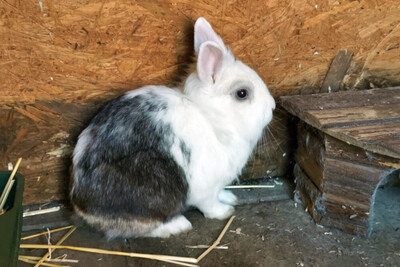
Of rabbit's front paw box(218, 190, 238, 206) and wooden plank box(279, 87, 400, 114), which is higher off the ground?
wooden plank box(279, 87, 400, 114)

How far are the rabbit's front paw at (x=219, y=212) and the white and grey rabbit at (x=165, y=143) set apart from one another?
0.26 m

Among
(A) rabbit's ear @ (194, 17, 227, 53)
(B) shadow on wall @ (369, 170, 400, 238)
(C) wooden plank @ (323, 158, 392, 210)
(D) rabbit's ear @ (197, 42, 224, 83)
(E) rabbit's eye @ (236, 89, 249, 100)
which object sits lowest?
(B) shadow on wall @ (369, 170, 400, 238)

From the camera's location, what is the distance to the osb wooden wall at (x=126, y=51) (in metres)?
2.38

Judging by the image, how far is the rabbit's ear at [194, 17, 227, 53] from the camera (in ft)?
7.92

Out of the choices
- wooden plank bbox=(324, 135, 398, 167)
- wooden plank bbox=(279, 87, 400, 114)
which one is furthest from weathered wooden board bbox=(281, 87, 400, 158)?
wooden plank bbox=(324, 135, 398, 167)

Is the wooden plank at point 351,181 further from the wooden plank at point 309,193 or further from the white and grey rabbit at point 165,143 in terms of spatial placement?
the white and grey rabbit at point 165,143

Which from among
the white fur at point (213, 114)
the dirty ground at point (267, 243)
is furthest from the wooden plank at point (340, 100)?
the dirty ground at point (267, 243)

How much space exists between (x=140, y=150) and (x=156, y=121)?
0.58ft

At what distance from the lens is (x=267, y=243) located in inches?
102

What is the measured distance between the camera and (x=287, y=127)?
308 cm

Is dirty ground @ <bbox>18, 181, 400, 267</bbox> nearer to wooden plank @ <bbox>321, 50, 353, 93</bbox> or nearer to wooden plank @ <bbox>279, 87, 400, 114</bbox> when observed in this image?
wooden plank @ <bbox>279, 87, 400, 114</bbox>

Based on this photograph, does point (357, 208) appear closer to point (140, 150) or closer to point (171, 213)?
point (171, 213)

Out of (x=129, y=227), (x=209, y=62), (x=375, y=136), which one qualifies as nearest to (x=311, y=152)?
(x=375, y=136)

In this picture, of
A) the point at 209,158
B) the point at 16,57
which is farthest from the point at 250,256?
the point at 16,57
